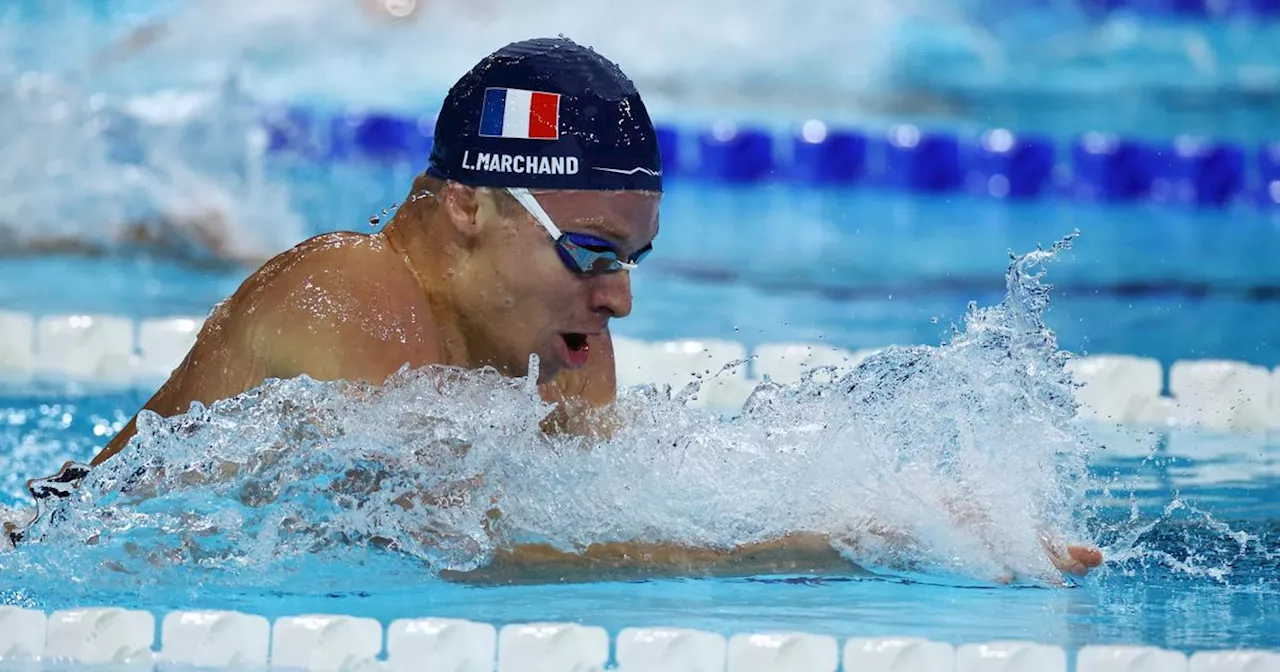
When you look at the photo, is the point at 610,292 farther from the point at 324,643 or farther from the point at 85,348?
the point at 85,348

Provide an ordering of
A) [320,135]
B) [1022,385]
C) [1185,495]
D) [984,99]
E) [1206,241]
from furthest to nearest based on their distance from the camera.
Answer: [984,99]
[320,135]
[1206,241]
[1185,495]
[1022,385]

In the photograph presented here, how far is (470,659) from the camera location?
2352 mm

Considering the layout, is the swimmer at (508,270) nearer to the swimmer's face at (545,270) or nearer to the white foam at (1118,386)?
the swimmer's face at (545,270)

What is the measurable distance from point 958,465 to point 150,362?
2922 mm

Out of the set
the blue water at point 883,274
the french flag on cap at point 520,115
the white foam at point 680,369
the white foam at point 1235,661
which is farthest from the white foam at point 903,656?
the blue water at point 883,274

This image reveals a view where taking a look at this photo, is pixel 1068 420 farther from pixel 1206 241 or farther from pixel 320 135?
pixel 320 135

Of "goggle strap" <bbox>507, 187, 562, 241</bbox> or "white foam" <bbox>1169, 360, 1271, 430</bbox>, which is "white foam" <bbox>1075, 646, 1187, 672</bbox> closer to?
"goggle strap" <bbox>507, 187, 562, 241</bbox>

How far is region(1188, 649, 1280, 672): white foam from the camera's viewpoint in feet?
7.36

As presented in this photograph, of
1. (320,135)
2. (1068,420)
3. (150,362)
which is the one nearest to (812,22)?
(320,135)

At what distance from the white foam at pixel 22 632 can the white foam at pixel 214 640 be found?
0.16m

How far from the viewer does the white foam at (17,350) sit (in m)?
4.73

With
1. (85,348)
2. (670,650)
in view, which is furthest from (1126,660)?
(85,348)

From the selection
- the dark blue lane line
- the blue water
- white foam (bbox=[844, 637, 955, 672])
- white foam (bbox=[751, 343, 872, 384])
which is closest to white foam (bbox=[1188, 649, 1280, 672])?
white foam (bbox=[844, 637, 955, 672])

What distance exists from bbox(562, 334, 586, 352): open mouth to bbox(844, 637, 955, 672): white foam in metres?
0.60
